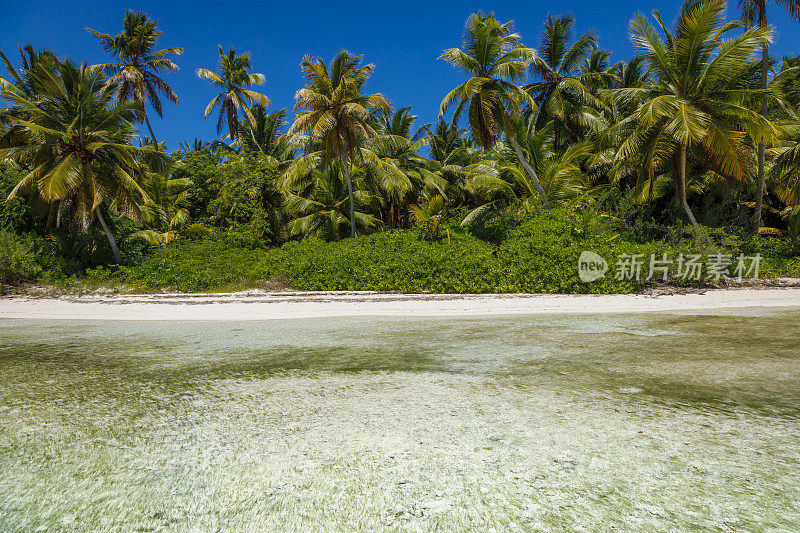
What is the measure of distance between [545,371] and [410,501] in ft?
7.76

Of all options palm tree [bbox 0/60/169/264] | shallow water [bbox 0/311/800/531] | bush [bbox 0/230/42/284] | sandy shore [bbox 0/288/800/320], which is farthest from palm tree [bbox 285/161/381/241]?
shallow water [bbox 0/311/800/531]

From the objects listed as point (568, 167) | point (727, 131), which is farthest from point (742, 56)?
point (568, 167)

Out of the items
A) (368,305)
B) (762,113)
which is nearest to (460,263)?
(368,305)

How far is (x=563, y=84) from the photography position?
20.2 metres

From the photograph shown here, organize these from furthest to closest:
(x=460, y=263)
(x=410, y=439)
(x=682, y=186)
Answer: (x=682, y=186), (x=460, y=263), (x=410, y=439)

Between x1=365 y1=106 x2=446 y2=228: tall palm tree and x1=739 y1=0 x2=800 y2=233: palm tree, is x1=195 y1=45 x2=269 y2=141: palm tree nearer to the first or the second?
x1=365 y1=106 x2=446 y2=228: tall palm tree

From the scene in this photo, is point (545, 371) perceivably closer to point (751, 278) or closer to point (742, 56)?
point (751, 278)

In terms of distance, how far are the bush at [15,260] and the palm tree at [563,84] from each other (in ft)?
71.5

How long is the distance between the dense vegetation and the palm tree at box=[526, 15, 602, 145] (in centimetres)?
10

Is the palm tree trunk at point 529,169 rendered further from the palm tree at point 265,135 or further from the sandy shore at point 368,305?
the palm tree at point 265,135

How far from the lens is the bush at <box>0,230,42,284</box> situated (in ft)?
43.5

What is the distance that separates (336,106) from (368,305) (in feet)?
35.5

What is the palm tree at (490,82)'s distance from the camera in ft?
52.2

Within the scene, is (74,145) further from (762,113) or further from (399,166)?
(762,113)
